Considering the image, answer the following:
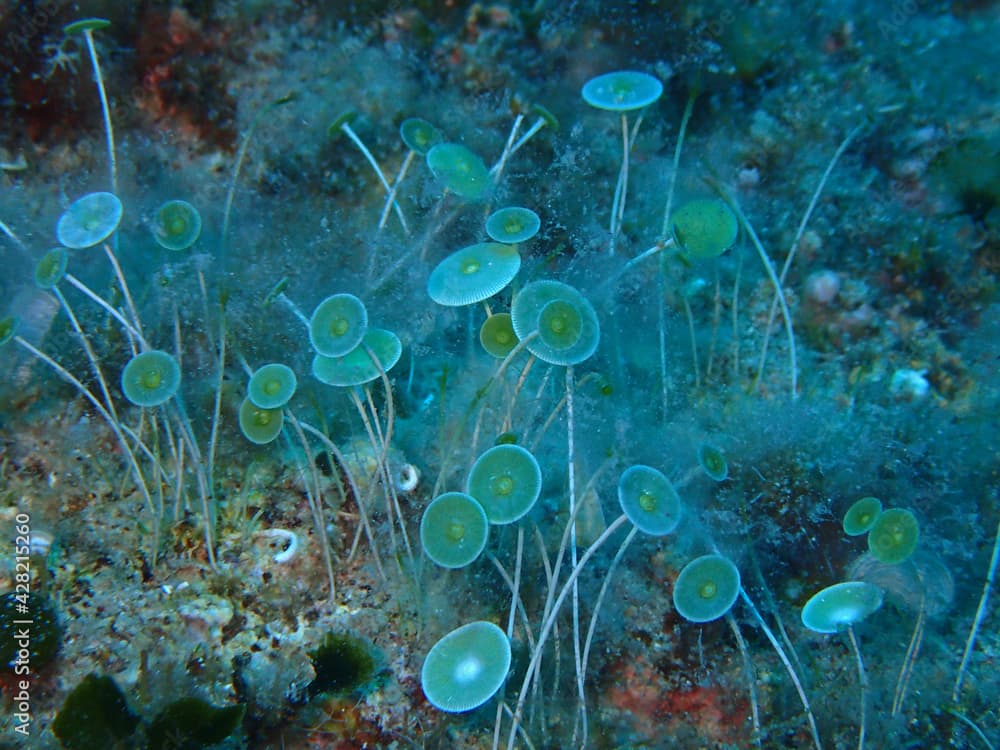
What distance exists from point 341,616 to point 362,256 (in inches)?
84.5

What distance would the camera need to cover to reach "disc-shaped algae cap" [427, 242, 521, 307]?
2.39 metres

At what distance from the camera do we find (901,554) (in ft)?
8.14

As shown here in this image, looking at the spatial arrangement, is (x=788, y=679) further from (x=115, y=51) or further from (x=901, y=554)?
(x=115, y=51)

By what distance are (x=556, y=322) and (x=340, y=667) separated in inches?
72.2

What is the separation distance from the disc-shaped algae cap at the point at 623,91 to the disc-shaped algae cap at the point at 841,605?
8.26 ft

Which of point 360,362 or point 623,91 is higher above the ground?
point 623,91

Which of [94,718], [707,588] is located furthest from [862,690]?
[94,718]

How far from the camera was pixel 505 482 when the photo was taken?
2301 millimetres

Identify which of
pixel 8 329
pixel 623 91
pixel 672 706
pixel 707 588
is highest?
pixel 623 91

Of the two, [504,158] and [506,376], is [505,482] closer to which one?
[506,376]

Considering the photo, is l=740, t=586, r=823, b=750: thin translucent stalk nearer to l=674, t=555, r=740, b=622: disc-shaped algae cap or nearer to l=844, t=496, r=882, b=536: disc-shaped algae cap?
l=674, t=555, r=740, b=622: disc-shaped algae cap

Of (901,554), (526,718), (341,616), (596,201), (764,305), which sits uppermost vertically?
(596,201)

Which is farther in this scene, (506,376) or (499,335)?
(506,376)

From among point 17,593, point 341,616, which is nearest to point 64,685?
point 17,593
